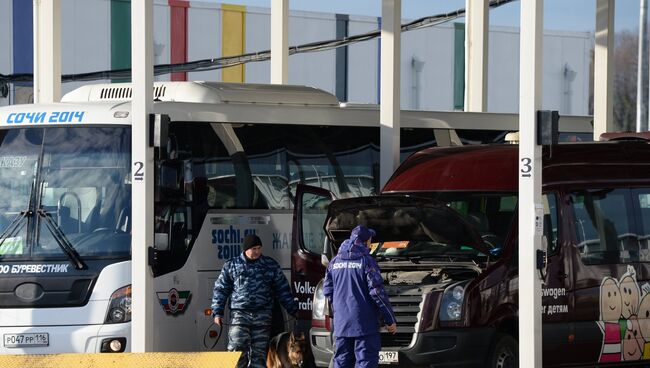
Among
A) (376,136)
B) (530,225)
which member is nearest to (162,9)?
(376,136)

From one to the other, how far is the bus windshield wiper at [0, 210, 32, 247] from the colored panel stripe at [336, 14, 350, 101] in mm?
23122

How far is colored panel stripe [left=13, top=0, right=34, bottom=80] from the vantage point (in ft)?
104

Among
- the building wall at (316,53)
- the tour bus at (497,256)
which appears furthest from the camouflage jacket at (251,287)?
the building wall at (316,53)

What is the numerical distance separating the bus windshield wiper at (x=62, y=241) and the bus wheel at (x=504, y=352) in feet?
15.0

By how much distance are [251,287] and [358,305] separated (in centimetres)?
184

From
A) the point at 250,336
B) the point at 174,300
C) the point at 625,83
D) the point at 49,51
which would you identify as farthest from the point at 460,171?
the point at 625,83

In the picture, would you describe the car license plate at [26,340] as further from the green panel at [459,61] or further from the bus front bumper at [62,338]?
the green panel at [459,61]

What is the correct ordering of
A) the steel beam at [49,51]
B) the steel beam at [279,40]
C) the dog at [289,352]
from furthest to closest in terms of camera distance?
Result: 1. the steel beam at [279,40]
2. the steel beam at [49,51]
3. the dog at [289,352]

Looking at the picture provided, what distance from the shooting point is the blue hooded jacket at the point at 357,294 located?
1298 centimetres

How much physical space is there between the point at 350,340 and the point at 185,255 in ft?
11.7

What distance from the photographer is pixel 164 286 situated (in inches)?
622

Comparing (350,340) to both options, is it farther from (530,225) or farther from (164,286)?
(164,286)

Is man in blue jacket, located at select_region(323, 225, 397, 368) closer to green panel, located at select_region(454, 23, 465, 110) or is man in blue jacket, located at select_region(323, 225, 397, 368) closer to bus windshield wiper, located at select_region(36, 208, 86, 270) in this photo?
bus windshield wiper, located at select_region(36, 208, 86, 270)

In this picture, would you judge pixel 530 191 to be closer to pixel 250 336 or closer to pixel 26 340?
pixel 250 336
